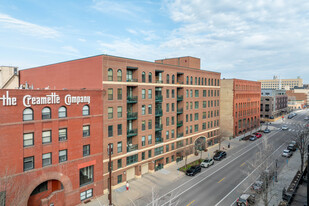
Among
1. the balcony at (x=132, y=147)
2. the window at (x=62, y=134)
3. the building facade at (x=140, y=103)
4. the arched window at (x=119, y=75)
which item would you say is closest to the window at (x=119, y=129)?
the building facade at (x=140, y=103)

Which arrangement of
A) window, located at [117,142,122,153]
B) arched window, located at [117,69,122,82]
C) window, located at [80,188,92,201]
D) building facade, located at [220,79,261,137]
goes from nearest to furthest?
window, located at [80,188,92,201] < arched window, located at [117,69,122,82] < window, located at [117,142,122,153] < building facade, located at [220,79,261,137]

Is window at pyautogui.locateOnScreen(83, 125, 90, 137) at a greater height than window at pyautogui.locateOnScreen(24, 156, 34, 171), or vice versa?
window at pyautogui.locateOnScreen(83, 125, 90, 137)

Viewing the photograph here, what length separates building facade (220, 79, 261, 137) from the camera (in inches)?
2417

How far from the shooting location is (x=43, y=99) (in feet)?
75.7

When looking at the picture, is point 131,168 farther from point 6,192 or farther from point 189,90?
point 189,90

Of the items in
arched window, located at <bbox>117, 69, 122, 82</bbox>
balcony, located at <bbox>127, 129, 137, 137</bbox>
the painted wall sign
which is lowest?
balcony, located at <bbox>127, 129, 137, 137</bbox>

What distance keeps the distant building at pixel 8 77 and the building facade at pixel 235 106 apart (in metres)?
54.1

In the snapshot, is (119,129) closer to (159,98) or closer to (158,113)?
(158,113)

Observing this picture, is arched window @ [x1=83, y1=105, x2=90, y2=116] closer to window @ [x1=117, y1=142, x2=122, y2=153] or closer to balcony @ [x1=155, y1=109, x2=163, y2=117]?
window @ [x1=117, y1=142, x2=122, y2=153]

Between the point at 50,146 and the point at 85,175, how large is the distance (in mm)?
6410

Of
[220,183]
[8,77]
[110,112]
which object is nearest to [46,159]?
[110,112]

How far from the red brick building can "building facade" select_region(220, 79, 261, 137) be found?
41.4m

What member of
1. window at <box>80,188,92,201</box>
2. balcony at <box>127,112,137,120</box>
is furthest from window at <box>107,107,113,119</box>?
window at <box>80,188,92,201</box>

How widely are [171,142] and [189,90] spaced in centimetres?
1233
